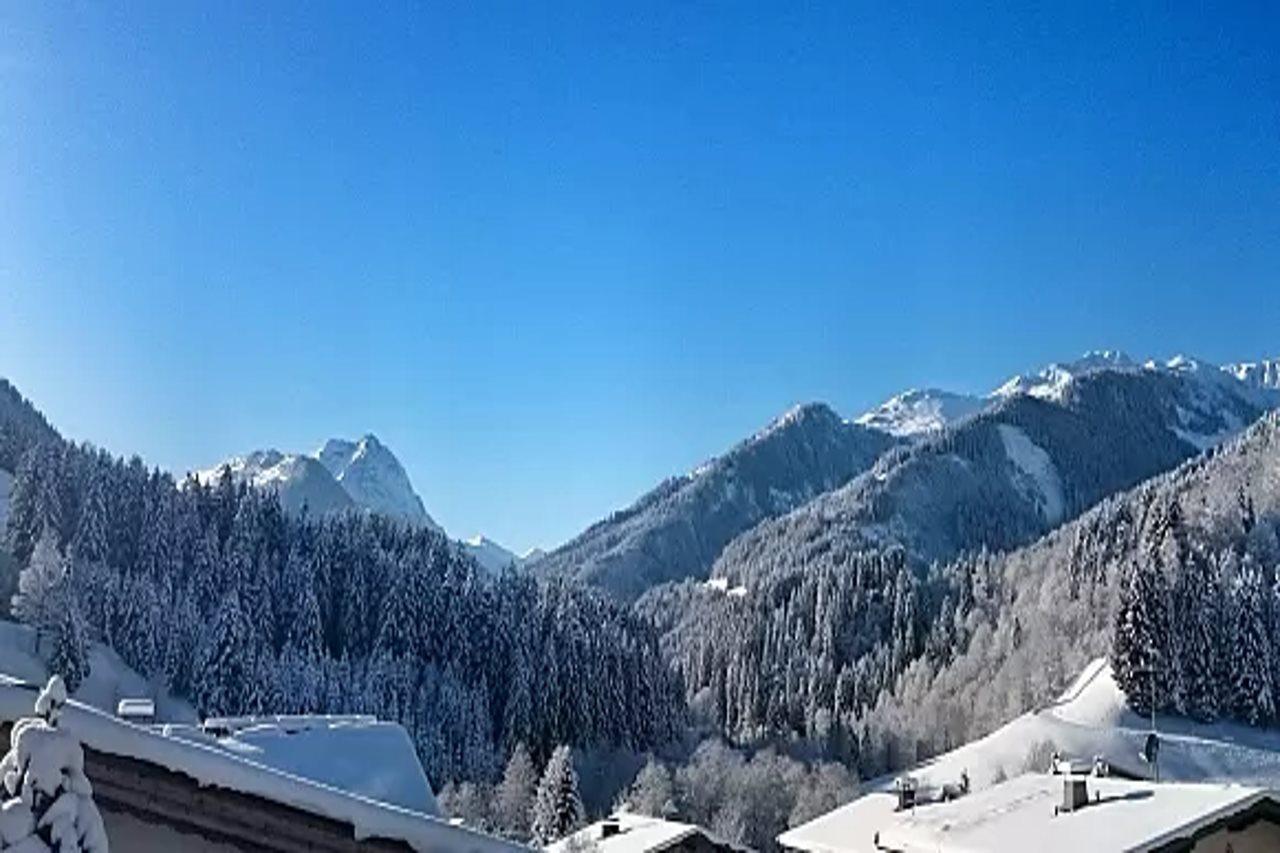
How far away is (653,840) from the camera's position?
100.0ft

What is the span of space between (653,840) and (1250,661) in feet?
292

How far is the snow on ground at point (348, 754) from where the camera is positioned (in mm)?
19875

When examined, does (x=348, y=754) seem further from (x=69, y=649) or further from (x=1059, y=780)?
(x=69, y=649)

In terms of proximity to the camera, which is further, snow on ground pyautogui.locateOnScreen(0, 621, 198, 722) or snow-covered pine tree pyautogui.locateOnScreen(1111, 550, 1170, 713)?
snow-covered pine tree pyautogui.locateOnScreen(1111, 550, 1170, 713)

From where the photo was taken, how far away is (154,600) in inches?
4001

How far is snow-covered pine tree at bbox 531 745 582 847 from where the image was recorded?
7175cm

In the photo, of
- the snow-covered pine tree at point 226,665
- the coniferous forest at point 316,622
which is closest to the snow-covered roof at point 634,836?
the coniferous forest at point 316,622

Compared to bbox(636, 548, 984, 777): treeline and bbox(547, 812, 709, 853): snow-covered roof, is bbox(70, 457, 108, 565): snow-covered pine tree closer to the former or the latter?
bbox(636, 548, 984, 777): treeline

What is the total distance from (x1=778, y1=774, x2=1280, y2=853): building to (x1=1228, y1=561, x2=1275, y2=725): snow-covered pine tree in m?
81.9

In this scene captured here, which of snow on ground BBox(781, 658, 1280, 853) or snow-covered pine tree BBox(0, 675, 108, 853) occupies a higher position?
snow-covered pine tree BBox(0, 675, 108, 853)

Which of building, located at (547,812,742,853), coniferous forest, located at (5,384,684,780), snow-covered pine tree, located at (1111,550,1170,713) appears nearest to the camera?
building, located at (547,812,742,853)

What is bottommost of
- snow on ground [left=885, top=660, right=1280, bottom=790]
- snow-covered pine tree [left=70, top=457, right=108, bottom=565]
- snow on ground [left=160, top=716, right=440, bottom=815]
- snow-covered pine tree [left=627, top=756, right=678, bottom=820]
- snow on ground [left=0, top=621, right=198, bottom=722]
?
snow-covered pine tree [left=627, top=756, right=678, bottom=820]

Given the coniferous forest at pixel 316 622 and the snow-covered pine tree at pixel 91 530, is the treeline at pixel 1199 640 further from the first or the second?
the snow-covered pine tree at pixel 91 530

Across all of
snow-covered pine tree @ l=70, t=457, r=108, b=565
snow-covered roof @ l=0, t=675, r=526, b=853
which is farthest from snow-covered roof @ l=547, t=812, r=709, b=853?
snow-covered pine tree @ l=70, t=457, r=108, b=565
